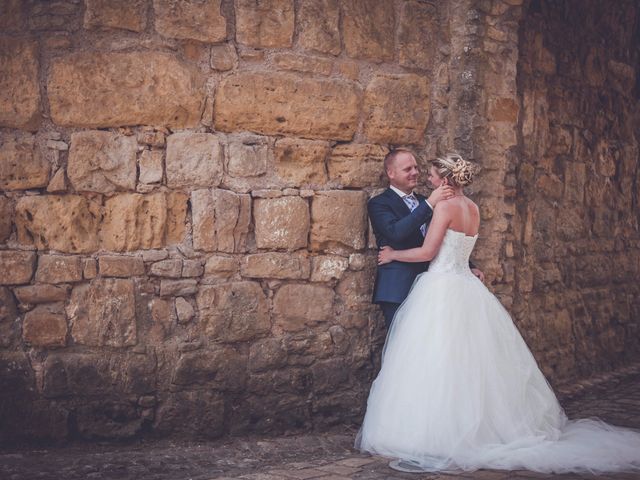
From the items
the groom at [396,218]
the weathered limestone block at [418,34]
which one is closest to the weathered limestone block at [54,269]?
the groom at [396,218]

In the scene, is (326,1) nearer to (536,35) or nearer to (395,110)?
(395,110)

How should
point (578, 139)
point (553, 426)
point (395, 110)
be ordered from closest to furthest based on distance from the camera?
1. point (553, 426)
2. point (395, 110)
3. point (578, 139)

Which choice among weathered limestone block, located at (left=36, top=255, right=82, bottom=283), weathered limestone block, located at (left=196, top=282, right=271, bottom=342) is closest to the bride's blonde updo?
weathered limestone block, located at (left=196, top=282, right=271, bottom=342)

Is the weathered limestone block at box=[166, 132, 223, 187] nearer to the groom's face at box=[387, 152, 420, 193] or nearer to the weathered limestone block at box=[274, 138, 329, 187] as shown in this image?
the weathered limestone block at box=[274, 138, 329, 187]

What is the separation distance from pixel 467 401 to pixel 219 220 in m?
1.86

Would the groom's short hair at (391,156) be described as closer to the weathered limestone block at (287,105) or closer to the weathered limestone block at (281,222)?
the weathered limestone block at (287,105)

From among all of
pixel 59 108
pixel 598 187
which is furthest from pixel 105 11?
pixel 598 187

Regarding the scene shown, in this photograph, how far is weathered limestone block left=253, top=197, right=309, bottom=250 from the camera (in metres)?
5.23

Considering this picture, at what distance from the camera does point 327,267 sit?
17.8 ft

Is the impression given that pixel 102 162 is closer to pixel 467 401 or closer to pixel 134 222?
pixel 134 222

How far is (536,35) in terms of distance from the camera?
676 centimetres

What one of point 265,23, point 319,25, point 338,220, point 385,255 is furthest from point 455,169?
point 265,23

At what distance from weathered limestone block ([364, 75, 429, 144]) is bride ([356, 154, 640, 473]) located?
411mm

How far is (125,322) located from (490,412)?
2261 millimetres
